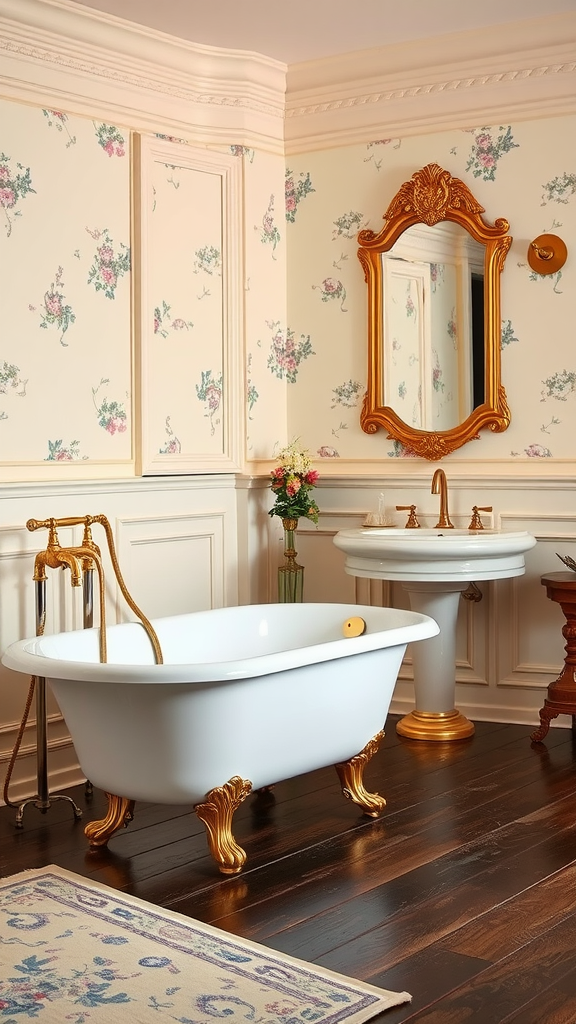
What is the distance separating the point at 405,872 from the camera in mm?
3049

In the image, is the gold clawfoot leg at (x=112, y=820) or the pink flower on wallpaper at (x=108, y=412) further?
the pink flower on wallpaper at (x=108, y=412)

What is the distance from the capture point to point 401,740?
4512 millimetres

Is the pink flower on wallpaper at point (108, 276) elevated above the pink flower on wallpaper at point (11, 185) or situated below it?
below

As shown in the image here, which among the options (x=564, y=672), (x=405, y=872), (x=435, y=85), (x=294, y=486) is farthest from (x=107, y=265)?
(x=405, y=872)

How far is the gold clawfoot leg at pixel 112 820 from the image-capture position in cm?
322

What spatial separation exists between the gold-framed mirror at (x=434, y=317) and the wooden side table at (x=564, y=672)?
72 cm

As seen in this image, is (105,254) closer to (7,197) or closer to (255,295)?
(7,197)

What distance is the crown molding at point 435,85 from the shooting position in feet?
14.6

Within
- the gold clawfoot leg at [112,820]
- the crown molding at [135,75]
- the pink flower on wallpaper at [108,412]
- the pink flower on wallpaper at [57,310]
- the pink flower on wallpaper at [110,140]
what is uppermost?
the crown molding at [135,75]

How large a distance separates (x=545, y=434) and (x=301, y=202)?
1513 millimetres

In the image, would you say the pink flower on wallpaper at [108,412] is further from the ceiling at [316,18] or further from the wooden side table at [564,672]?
the wooden side table at [564,672]

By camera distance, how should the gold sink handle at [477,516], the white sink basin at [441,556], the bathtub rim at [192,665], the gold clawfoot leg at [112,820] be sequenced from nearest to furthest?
1. the bathtub rim at [192,665]
2. the gold clawfoot leg at [112,820]
3. the white sink basin at [441,556]
4. the gold sink handle at [477,516]

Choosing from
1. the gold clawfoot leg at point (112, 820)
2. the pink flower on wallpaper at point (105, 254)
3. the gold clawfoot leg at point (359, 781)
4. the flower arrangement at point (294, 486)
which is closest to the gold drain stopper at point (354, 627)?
the gold clawfoot leg at point (359, 781)

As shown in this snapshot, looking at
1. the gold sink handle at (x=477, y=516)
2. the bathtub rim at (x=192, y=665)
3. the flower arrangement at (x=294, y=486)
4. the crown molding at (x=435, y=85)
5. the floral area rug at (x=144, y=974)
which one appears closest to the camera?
the floral area rug at (x=144, y=974)
